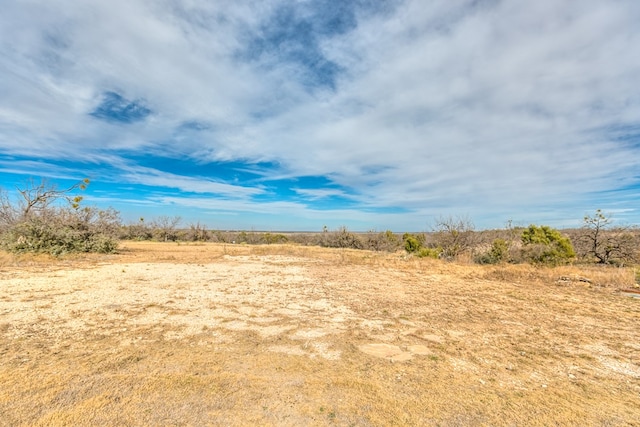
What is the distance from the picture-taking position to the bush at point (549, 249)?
13.2 metres

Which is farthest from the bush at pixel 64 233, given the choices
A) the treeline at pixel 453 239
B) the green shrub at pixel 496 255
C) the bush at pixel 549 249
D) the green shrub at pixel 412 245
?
the bush at pixel 549 249

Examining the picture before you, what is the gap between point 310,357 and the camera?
3.57 m

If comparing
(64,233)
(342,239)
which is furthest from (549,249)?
(64,233)

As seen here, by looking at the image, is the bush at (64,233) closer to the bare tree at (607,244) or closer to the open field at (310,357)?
the open field at (310,357)

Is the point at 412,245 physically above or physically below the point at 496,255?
above

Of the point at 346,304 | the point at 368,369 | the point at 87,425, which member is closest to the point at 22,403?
the point at 87,425

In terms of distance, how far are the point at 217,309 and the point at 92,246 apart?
13.5 m

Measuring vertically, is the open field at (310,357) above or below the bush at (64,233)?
below

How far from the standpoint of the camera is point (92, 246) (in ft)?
49.6

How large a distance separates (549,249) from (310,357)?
46.5 ft

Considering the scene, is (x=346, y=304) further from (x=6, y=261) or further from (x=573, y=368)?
(x=6, y=261)

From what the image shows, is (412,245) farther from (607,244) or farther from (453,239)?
(607,244)

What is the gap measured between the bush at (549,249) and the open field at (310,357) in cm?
665

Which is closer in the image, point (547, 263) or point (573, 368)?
point (573, 368)
